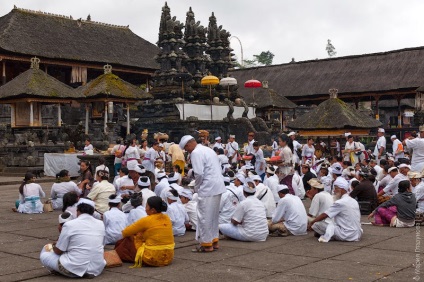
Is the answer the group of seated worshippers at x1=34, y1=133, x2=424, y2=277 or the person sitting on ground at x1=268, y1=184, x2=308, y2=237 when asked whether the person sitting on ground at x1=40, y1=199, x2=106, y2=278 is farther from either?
the person sitting on ground at x1=268, y1=184, x2=308, y2=237

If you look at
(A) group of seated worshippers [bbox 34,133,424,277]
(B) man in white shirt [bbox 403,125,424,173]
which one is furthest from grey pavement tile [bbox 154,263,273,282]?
(B) man in white shirt [bbox 403,125,424,173]

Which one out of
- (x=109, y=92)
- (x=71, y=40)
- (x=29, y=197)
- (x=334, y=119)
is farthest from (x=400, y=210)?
(x=71, y=40)

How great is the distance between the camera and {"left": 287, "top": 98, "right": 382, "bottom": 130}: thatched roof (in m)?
20.6

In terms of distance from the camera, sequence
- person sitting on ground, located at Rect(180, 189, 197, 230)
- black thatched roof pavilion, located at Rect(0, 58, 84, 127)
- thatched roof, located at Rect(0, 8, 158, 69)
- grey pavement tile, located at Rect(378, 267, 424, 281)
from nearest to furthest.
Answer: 1. grey pavement tile, located at Rect(378, 267, 424, 281)
2. person sitting on ground, located at Rect(180, 189, 197, 230)
3. black thatched roof pavilion, located at Rect(0, 58, 84, 127)
4. thatched roof, located at Rect(0, 8, 158, 69)

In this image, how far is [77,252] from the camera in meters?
6.92

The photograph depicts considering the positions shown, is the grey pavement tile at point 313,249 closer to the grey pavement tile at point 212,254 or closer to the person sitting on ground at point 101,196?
the grey pavement tile at point 212,254

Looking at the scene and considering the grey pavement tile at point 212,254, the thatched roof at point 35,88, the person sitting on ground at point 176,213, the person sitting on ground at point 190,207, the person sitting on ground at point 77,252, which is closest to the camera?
the person sitting on ground at point 77,252

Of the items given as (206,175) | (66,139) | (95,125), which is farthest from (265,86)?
(206,175)

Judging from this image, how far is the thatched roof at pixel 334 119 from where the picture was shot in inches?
810

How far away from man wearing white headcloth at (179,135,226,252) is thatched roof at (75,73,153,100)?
1945 centimetres

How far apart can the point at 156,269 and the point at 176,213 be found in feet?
8.28

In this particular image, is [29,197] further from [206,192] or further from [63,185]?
[206,192]

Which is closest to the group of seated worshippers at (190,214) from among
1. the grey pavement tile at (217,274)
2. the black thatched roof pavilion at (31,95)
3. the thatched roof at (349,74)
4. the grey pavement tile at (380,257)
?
the grey pavement tile at (217,274)

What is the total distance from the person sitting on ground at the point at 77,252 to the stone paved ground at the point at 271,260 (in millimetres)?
172
